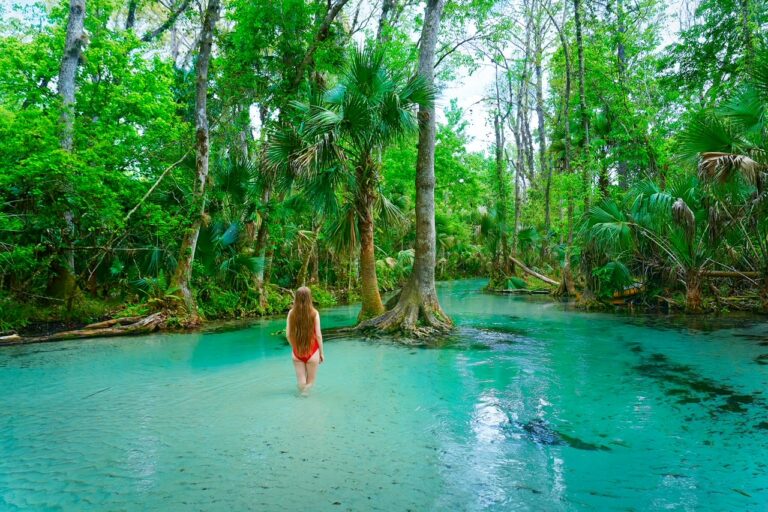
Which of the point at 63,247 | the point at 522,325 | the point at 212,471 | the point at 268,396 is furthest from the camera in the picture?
the point at 522,325

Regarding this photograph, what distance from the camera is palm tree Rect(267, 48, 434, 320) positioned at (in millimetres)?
9797

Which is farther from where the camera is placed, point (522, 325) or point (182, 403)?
point (522, 325)

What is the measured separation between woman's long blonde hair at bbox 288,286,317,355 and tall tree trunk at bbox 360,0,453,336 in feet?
15.7

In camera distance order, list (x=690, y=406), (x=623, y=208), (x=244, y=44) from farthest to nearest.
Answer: (x=244, y=44) → (x=623, y=208) → (x=690, y=406)

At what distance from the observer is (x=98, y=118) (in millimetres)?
13195

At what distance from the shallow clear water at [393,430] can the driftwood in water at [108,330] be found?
3.41 feet

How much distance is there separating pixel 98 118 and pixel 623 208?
630 inches

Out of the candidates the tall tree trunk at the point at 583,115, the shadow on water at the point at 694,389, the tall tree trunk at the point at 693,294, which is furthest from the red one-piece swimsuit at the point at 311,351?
the tall tree trunk at the point at 583,115

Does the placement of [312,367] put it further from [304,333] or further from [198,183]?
[198,183]

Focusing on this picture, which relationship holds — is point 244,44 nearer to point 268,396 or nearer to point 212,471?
point 268,396

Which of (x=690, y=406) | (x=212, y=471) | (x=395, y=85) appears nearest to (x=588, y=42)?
(x=395, y=85)

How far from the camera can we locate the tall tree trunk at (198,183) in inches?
496

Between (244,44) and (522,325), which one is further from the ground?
(244,44)

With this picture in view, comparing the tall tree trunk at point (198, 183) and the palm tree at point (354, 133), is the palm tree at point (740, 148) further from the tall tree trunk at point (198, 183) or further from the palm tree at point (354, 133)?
the tall tree trunk at point (198, 183)
